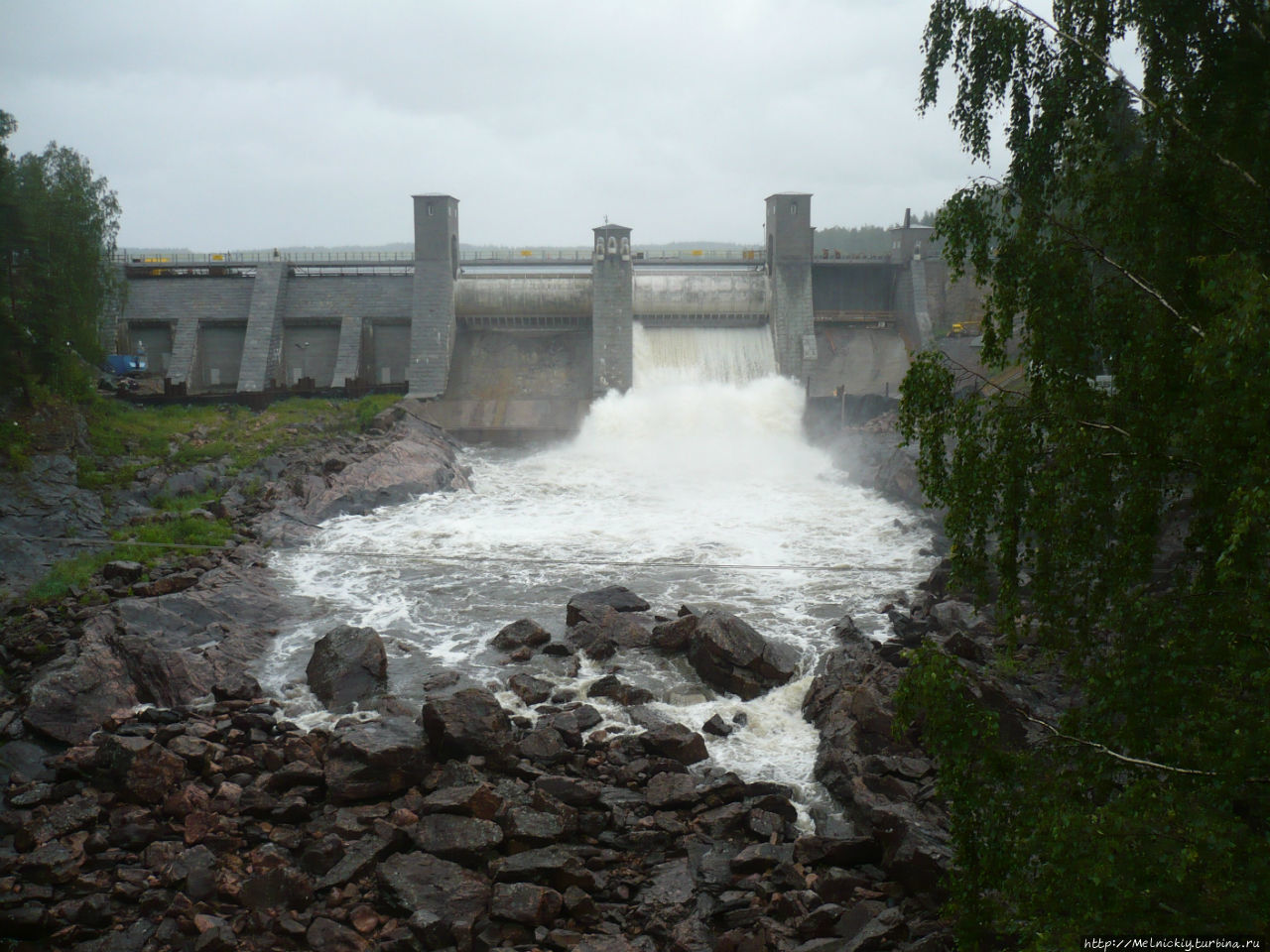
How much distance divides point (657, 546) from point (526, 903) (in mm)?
14085

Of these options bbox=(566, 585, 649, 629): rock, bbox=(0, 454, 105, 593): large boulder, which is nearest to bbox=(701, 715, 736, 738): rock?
bbox=(566, 585, 649, 629): rock

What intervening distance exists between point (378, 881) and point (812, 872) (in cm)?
404

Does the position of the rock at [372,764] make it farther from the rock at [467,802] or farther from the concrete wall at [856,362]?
the concrete wall at [856,362]

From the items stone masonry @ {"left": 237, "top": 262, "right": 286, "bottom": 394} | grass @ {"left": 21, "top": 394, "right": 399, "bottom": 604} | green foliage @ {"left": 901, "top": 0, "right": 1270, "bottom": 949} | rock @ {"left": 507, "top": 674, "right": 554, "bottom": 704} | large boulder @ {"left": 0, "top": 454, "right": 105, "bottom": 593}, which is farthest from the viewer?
stone masonry @ {"left": 237, "top": 262, "right": 286, "bottom": 394}

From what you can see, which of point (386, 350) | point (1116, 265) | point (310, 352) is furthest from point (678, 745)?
point (310, 352)

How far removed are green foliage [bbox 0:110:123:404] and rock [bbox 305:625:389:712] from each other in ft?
47.1

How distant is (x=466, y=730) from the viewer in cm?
1094

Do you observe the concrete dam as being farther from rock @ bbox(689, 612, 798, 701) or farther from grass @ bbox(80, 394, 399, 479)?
rock @ bbox(689, 612, 798, 701)

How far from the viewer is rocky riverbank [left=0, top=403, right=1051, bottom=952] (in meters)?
8.22

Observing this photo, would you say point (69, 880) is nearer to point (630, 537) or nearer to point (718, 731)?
point (718, 731)

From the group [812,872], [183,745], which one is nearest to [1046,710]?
[812,872]

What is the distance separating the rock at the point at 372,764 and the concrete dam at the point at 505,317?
2334 centimetres

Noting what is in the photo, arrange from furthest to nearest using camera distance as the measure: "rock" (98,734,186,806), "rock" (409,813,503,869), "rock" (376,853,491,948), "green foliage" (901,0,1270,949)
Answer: "rock" (98,734,186,806)
"rock" (409,813,503,869)
"rock" (376,853,491,948)
"green foliage" (901,0,1270,949)

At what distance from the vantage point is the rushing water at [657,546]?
47.0 ft
